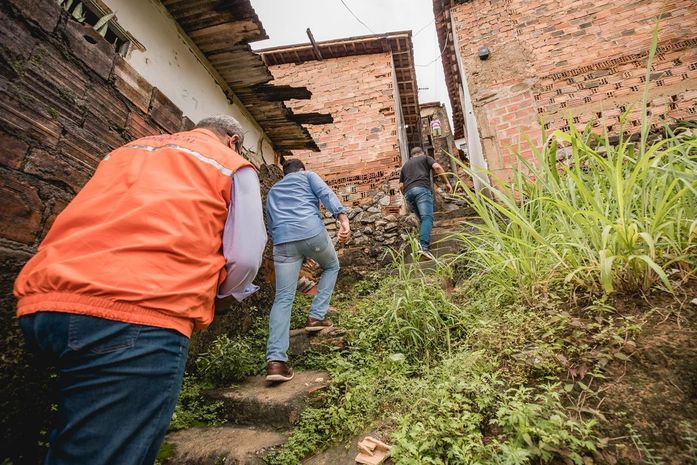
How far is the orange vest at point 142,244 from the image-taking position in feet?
2.89

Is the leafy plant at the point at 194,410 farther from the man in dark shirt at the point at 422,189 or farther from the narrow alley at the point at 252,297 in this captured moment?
the man in dark shirt at the point at 422,189

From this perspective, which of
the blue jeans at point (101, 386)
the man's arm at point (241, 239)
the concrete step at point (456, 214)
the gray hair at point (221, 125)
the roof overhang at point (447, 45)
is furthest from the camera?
the roof overhang at point (447, 45)

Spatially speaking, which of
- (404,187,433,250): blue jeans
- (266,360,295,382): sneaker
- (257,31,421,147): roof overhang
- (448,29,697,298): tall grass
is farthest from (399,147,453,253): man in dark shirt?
(257,31,421,147): roof overhang

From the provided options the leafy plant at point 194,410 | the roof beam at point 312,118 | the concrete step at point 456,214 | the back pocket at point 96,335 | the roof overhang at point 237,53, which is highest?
the roof overhang at point 237,53

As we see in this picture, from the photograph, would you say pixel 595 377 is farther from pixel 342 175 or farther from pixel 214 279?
pixel 342 175

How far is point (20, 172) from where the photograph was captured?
1.58 meters

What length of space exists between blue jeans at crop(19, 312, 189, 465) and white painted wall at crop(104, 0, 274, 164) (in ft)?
8.05

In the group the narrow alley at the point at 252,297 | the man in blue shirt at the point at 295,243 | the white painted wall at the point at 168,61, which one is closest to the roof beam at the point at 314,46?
the narrow alley at the point at 252,297

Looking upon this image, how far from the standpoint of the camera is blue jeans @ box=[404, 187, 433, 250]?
444 centimetres

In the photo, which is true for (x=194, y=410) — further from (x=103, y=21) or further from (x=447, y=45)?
(x=447, y=45)

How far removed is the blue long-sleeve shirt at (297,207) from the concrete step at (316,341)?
2.79 ft

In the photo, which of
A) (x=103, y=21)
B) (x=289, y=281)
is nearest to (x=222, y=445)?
(x=289, y=281)

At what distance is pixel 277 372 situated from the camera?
228cm

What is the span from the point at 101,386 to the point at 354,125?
6.70 meters
